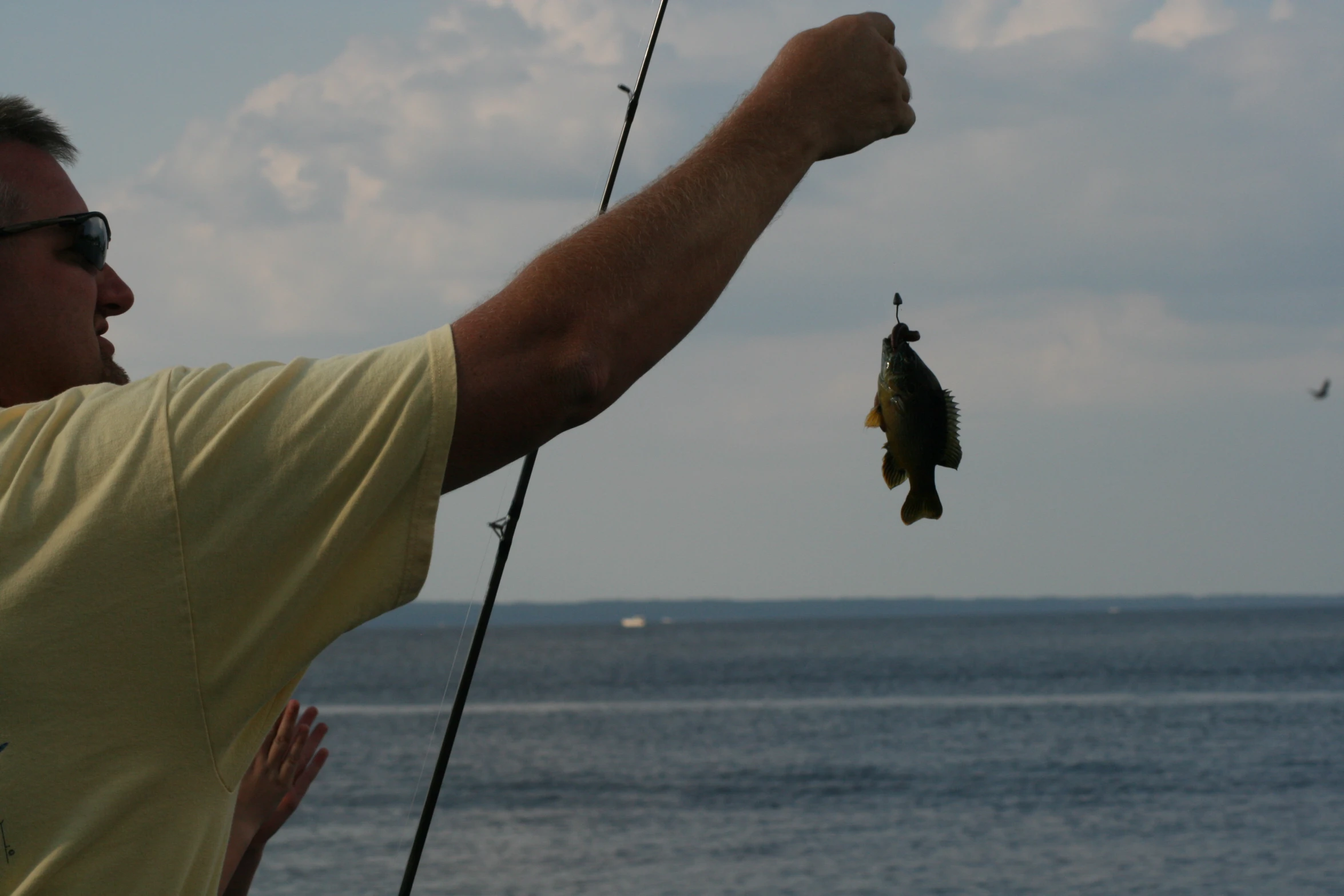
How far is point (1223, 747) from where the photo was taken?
133 feet

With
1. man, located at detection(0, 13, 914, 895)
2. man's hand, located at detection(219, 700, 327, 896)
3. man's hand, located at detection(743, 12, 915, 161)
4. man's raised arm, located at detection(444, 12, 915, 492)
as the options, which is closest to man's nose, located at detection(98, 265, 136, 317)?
man, located at detection(0, 13, 914, 895)

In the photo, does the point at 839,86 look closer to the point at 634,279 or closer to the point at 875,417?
the point at 634,279

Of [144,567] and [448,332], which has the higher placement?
[448,332]

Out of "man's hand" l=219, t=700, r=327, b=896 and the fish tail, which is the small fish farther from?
"man's hand" l=219, t=700, r=327, b=896

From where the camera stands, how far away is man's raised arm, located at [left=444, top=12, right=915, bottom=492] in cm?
128

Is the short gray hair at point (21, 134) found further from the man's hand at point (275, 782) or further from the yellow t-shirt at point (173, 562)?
the man's hand at point (275, 782)

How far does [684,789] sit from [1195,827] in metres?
13.3

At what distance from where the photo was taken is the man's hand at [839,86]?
59.7 inches

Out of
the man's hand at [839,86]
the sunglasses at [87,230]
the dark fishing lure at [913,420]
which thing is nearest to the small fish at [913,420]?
the dark fishing lure at [913,420]

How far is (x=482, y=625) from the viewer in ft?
10.3

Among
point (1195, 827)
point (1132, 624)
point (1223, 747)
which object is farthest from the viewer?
point (1132, 624)

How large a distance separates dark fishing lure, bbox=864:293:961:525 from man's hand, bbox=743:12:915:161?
140 cm

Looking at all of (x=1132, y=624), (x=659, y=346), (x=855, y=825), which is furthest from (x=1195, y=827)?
(x=1132, y=624)

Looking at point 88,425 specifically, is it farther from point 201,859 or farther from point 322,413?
point 201,859
